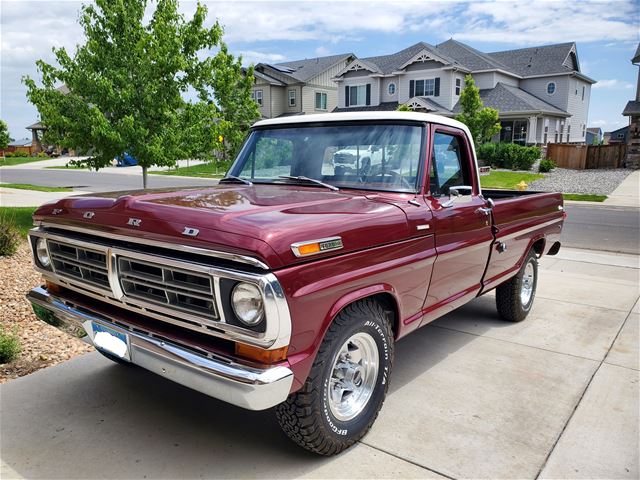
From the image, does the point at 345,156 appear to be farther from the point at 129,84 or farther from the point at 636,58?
the point at 636,58

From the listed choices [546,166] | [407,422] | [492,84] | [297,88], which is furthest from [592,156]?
[407,422]

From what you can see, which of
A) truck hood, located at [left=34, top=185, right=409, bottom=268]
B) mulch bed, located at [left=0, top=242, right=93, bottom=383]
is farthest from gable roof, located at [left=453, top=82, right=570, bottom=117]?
truck hood, located at [left=34, top=185, right=409, bottom=268]

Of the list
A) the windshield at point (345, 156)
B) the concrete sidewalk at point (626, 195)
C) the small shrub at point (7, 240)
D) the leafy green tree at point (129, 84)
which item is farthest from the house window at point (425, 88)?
the windshield at point (345, 156)

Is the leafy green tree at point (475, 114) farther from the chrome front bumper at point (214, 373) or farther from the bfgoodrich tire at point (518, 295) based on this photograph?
the chrome front bumper at point (214, 373)

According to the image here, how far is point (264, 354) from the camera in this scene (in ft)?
Answer: 8.23

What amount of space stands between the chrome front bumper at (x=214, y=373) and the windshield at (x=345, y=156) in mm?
1727

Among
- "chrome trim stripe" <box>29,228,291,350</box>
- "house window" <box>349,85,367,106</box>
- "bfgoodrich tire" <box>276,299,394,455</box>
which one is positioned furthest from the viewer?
"house window" <box>349,85,367,106</box>

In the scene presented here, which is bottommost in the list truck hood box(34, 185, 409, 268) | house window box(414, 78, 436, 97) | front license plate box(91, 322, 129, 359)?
front license plate box(91, 322, 129, 359)

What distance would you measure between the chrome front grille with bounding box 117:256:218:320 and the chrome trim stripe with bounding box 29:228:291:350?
0.09 ft

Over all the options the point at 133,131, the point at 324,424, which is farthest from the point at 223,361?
the point at 133,131

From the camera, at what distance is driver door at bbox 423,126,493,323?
12.3 ft

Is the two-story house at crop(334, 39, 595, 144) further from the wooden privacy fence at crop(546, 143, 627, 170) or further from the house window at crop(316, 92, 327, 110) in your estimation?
the house window at crop(316, 92, 327, 110)

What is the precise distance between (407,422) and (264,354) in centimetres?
138

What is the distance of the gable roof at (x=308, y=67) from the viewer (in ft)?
146
